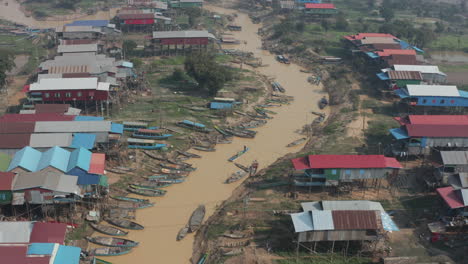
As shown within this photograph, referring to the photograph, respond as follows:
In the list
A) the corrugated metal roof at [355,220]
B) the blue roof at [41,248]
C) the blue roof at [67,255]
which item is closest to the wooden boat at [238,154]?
the corrugated metal roof at [355,220]

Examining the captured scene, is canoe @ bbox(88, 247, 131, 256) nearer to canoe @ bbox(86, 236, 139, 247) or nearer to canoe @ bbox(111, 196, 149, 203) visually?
canoe @ bbox(86, 236, 139, 247)

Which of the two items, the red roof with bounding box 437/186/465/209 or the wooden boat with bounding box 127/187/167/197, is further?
the wooden boat with bounding box 127/187/167/197

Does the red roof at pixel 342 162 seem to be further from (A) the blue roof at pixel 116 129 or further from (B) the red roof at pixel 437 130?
(A) the blue roof at pixel 116 129

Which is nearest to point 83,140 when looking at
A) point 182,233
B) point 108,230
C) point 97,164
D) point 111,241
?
point 97,164

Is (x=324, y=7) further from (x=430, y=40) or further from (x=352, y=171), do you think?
(x=352, y=171)

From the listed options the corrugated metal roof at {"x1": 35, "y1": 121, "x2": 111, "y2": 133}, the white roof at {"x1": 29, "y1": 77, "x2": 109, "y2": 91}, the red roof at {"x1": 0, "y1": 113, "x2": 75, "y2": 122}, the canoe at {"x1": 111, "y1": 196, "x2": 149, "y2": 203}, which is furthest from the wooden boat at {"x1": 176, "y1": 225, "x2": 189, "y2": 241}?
the white roof at {"x1": 29, "y1": 77, "x2": 109, "y2": 91}

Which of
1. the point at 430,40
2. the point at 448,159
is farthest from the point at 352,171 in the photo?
the point at 430,40

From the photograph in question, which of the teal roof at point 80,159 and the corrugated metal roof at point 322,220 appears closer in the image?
the corrugated metal roof at point 322,220
